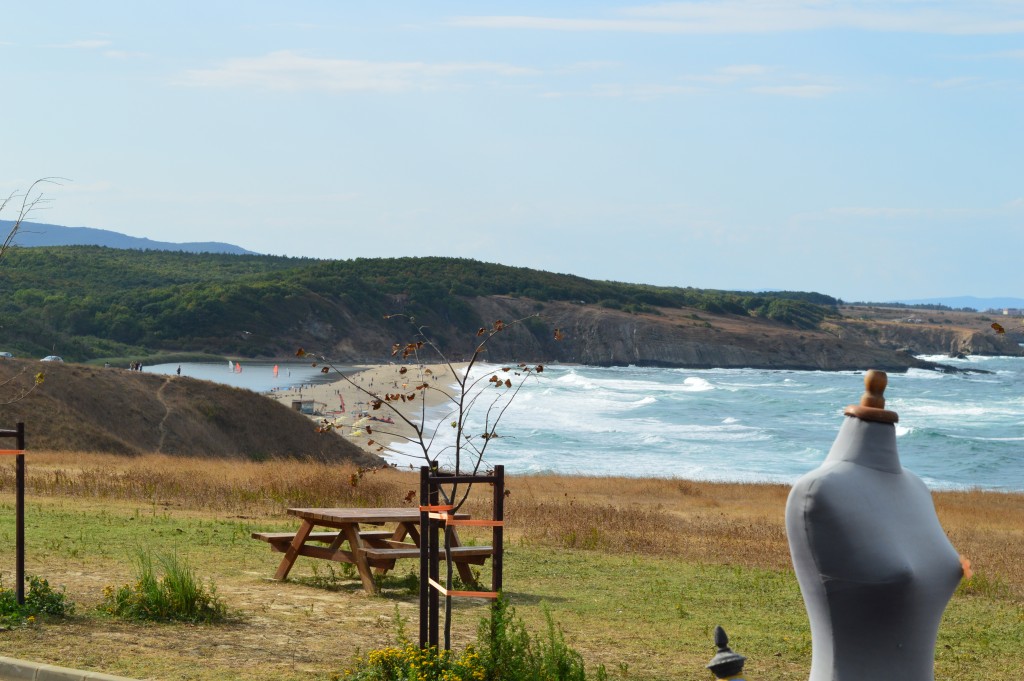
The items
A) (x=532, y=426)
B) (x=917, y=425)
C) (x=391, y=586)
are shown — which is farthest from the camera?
(x=917, y=425)

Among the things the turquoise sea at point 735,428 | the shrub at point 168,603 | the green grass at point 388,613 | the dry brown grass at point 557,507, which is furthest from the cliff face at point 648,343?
the shrub at point 168,603

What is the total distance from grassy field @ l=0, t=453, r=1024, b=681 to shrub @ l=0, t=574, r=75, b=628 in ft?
0.50

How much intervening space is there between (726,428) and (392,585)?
5665 centimetres

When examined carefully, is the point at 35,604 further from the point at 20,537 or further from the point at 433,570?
the point at 433,570

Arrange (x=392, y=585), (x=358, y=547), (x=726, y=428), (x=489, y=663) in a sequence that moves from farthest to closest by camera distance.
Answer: (x=726, y=428) < (x=392, y=585) < (x=358, y=547) < (x=489, y=663)

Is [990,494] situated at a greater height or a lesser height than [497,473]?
lesser

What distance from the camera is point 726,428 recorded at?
217 ft

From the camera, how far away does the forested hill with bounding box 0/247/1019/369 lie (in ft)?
347

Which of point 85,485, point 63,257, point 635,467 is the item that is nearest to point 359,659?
point 85,485

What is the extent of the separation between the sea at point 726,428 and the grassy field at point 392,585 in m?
13.5

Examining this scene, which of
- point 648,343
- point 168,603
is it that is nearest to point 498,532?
point 168,603

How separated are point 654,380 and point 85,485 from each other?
91903 millimetres

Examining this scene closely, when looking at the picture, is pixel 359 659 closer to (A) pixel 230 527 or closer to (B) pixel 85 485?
(A) pixel 230 527

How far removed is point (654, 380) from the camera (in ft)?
356
